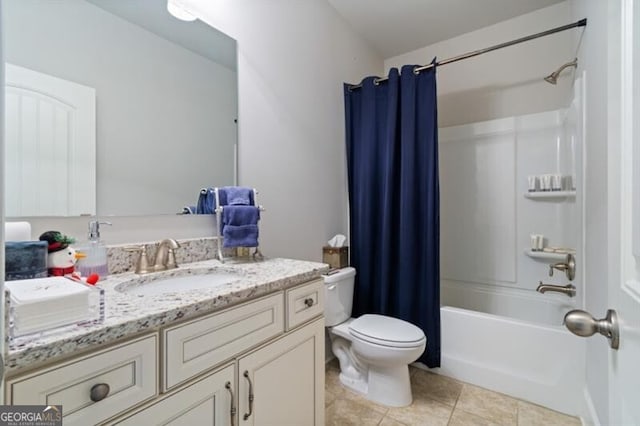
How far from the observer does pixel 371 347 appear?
1.55 metres

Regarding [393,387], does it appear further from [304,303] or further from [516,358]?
[304,303]

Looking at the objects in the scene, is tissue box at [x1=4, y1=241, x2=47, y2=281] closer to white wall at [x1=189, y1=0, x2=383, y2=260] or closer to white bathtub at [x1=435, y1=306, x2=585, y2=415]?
white wall at [x1=189, y1=0, x2=383, y2=260]

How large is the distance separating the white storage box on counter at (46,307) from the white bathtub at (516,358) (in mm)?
1884

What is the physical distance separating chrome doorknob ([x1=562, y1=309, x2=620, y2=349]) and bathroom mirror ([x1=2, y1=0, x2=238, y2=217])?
133 cm

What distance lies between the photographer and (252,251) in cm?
148

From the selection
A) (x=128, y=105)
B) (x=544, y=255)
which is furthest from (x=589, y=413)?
(x=128, y=105)

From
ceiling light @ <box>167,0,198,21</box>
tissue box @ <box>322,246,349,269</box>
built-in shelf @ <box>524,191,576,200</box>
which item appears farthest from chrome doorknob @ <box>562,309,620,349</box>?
built-in shelf @ <box>524,191,576,200</box>

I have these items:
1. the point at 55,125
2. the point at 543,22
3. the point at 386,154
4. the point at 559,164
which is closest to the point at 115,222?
the point at 55,125

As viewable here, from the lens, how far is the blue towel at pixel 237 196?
4.44ft

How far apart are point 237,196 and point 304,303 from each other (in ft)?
1.93

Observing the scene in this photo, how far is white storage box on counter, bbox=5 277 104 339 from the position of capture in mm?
524

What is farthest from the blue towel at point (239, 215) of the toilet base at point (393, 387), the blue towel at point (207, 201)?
the toilet base at point (393, 387)

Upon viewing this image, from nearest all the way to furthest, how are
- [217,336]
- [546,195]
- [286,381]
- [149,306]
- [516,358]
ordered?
[149,306]
[217,336]
[286,381]
[516,358]
[546,195]

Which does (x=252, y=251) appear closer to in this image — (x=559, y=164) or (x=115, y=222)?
(x=115, y=222)
